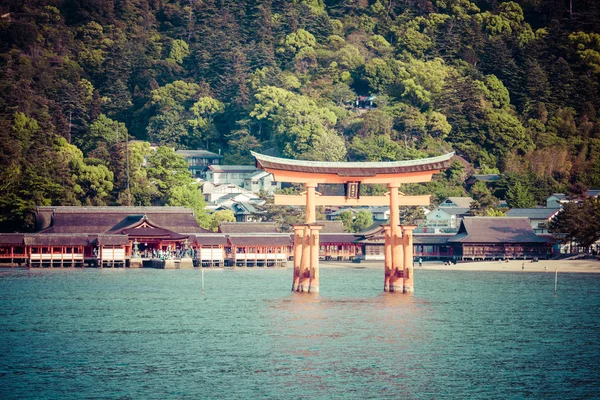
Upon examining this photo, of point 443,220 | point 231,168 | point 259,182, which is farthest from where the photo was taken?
point 231,168

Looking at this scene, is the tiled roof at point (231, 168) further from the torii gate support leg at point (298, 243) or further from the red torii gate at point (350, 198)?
the torii gate support leg at point (298, 243)

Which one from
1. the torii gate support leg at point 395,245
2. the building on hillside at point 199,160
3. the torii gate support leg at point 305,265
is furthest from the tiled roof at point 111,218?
the building on hillside at point 199,160

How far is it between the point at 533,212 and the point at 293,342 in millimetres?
56562

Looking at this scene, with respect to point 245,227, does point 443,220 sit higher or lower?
higher

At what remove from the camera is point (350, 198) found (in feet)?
161

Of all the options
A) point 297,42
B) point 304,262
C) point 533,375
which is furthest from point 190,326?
point 297,42

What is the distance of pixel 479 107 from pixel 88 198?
49882 mm

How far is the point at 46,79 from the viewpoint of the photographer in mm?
126312

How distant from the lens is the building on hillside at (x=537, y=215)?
85.9m

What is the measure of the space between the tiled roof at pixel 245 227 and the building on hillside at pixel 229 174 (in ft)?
118

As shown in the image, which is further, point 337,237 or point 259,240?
point 337,237

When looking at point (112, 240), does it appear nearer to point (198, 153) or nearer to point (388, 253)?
point (388, 253)

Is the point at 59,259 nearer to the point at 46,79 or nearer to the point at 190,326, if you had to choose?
the point at 190,326

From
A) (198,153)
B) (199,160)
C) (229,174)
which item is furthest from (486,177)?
(199,160)
